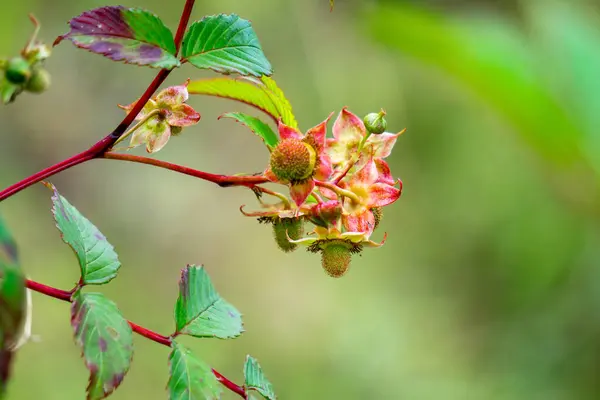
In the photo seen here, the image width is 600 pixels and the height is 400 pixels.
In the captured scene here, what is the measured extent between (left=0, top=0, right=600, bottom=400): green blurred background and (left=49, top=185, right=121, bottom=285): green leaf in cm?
156

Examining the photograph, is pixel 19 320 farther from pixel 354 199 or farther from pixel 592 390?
pixel 592 390

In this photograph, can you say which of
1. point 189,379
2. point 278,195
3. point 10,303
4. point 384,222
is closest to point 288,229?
point 278,195

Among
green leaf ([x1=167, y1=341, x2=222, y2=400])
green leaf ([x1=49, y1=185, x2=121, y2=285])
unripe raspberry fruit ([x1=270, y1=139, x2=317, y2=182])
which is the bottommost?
green leaf ([x1=167, y1=341, x2=222, y2=400])

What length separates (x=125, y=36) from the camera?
447 millimetres

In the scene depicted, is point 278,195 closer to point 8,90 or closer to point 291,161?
point 291,161

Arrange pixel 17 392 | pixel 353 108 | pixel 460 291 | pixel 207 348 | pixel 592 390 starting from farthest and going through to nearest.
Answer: pixel 460 291
pixel 353 108
pixel 592 390
pixel 207 348
pixel 17 392

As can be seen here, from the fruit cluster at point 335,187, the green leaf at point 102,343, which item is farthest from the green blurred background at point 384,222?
the green leaf at point 102,343

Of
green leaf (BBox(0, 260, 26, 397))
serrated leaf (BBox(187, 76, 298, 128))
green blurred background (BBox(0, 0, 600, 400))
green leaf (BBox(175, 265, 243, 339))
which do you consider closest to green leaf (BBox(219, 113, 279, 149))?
serrated leaf (BBox(187, 76, 298, 128))

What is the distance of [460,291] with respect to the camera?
269 cm

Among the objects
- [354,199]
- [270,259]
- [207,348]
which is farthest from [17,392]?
[354,199]

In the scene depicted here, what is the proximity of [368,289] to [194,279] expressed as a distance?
208 cm

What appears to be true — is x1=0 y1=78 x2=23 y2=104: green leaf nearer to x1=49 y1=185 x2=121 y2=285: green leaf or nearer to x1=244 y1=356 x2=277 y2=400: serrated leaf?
x1=49 y1=185 x2=121 y2=285: green leaf

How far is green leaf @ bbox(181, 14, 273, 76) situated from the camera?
0.48 metres

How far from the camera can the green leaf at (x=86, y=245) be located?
0.47 metres
